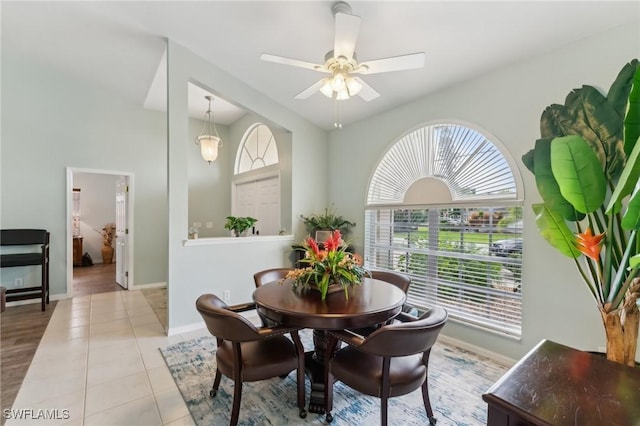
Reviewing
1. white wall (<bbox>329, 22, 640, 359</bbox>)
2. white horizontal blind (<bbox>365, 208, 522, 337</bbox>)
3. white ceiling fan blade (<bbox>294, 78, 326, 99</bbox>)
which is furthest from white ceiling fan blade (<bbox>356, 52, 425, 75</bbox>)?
white horizontal blind (<bbox>365, 208, 522, 337</bbox>)

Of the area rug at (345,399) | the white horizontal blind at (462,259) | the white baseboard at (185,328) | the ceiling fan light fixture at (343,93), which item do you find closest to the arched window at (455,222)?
the white horizontal blind at (462,259)

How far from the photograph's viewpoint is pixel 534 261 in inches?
102

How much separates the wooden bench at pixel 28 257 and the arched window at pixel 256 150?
348 centimetres

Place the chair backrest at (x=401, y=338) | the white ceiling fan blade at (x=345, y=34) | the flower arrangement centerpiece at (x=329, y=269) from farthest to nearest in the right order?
the flower arrangement centerpiece at (x=329, y=269) → the white ceiling fan blade at (x=345, y=34) → the chair backrest at (x=401, y=338)

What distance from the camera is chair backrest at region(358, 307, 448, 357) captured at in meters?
1.56

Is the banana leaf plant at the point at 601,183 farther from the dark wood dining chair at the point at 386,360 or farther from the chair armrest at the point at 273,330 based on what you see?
the chair armrest at the point at 273,330

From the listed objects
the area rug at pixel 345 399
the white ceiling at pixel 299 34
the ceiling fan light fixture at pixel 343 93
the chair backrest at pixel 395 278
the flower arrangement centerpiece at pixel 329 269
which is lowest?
→ the area rug at pixel 345 399

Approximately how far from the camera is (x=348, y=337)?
1724mm

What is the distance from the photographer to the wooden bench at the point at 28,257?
4021 mm

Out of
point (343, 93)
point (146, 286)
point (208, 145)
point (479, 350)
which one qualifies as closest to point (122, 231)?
point (146, 286)

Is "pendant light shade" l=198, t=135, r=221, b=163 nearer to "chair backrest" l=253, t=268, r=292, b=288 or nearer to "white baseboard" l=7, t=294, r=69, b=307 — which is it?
"chair backrest" l=253, t=268, r=292, b=288

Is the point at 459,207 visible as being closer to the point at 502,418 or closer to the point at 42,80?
the point at 502,418

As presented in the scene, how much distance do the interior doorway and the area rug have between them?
3473mm

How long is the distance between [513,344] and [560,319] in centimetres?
50
